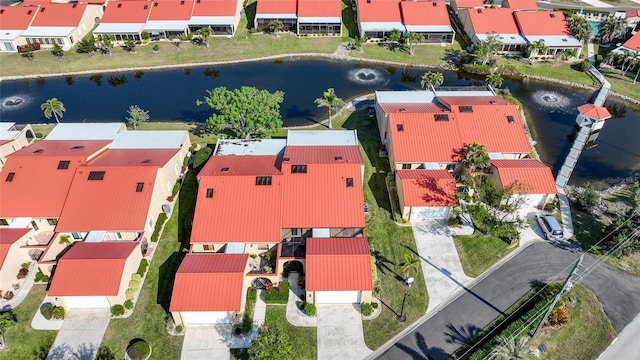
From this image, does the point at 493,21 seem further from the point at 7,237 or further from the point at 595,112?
the point at 7,237

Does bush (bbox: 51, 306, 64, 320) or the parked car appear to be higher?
the parked car

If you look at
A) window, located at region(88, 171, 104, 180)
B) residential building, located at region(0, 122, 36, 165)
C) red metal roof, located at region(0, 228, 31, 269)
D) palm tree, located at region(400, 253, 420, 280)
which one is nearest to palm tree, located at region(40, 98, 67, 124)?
residential building, located at region(0, 122, 36, 165)

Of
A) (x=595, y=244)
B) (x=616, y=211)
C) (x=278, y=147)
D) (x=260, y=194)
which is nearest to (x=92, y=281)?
(x=260, y=194)

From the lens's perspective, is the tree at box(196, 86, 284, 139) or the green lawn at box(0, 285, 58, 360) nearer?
the green lawn at box(0, 285, 58, 360)

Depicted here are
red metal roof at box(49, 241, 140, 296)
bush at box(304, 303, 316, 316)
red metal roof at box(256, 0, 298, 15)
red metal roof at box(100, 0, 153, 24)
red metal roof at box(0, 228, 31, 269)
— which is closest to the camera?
red metal roof at box(49, 241, 140, 296)

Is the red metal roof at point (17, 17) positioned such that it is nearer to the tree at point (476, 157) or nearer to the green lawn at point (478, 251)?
the tree at point (476, 157)

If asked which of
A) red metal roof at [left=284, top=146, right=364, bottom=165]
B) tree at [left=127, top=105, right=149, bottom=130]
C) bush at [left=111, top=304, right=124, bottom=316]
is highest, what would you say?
red metal roof at [left=284, top=146, right=364, bottom=165]

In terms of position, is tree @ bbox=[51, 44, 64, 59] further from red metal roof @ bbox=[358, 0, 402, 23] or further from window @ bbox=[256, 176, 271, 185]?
window @ bbox=[256, 176, 271, 185]

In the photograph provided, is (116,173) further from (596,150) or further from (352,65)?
(596,150)
